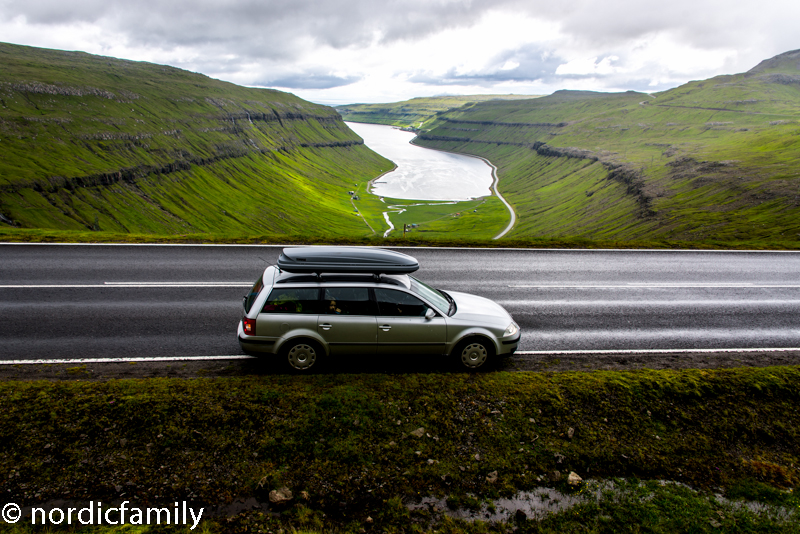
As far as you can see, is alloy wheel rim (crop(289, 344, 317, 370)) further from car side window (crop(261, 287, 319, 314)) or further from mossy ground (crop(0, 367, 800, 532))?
car side window (crop(261, 287, 319, 314))

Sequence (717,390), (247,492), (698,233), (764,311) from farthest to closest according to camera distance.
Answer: (698,233), (764,311), (717,390), (247,492)

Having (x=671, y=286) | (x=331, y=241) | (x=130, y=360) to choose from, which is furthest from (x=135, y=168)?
(x=671, y=286)

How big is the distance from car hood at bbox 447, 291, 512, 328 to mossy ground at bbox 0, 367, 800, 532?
3.98 feet

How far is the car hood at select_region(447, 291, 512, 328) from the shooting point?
909 cm

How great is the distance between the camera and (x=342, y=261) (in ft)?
30.0

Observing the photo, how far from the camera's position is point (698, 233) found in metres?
58.9

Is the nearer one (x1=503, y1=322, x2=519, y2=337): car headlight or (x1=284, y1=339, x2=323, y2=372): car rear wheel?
(x1=284, y1=339, x2=323, y2=372): car rear wheel

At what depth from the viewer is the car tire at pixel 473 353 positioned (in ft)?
29.5

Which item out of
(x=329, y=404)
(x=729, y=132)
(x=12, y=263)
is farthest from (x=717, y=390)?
(x=729, y=132)

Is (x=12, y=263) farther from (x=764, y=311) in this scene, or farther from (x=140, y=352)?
(x=764, y=311)

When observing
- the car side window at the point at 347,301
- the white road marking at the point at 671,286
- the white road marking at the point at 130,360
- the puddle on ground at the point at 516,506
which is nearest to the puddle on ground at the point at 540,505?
the puddle on ground at the point at 516,506

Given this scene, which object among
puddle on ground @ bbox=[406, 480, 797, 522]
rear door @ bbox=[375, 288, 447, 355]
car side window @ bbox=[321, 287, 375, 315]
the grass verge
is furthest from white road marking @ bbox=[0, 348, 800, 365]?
the grass verge

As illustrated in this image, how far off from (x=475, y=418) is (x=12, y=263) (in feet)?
52.5

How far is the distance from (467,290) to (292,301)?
269 inches
